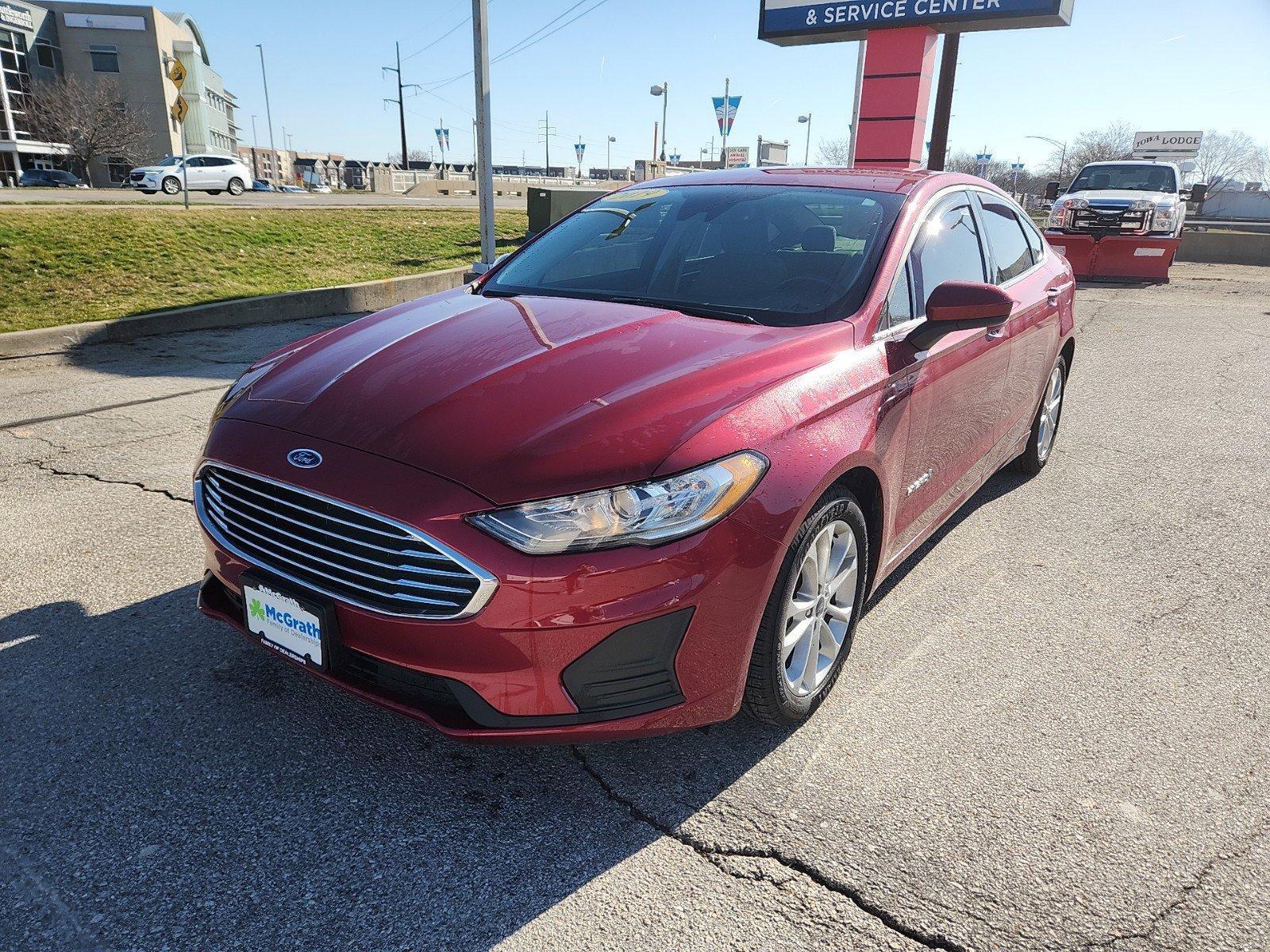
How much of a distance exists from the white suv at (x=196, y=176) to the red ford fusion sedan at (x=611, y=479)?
3157cm

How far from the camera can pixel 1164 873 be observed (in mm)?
2227

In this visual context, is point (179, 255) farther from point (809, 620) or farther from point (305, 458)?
point (809, 620)

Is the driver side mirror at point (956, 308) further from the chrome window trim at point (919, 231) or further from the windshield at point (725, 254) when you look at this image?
A: the windshield at point (725, 254)

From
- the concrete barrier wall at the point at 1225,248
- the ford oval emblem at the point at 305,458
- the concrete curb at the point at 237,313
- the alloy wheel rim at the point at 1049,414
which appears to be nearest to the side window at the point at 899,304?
the ford oval emblem at the point at 305,458

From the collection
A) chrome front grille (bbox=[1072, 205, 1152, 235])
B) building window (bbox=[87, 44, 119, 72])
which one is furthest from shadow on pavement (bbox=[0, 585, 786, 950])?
building window (bbox=[87, 44, 119, 72])

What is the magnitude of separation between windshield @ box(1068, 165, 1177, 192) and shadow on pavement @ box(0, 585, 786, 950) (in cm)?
1771

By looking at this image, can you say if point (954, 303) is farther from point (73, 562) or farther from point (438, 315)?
point (73, 562)

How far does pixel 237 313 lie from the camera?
392 inches

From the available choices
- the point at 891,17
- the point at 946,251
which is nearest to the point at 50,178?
the point at 891,17

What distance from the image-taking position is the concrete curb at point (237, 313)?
26.7 ft

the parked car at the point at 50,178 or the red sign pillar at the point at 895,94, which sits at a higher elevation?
the red sign pillar at the point at 895,94

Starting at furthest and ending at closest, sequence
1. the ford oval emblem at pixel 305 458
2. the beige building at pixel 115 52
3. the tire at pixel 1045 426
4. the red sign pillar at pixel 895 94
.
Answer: the beige building at pixel 115 52
the red sign pillar at pixel 895 94
the tire at pixel 1045 426
the ford oval emblem at pixel 305 458

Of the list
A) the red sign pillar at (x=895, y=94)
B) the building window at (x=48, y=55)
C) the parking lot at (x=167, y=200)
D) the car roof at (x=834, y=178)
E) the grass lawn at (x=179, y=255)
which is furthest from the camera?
the building window at (x=48, y=55)

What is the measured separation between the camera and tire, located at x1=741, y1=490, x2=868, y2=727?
2.48 m
